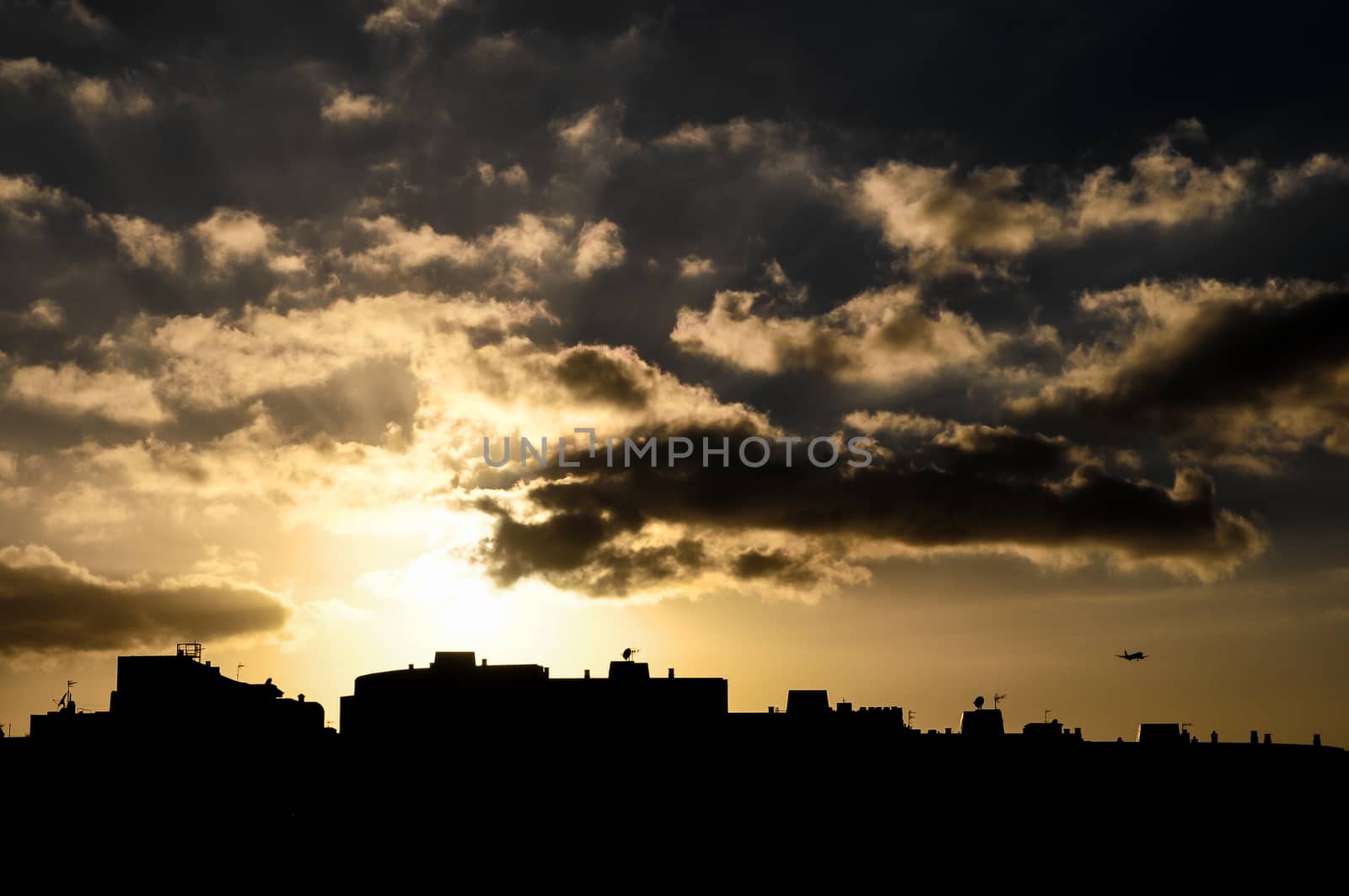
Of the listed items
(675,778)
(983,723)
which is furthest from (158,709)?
(983,723)

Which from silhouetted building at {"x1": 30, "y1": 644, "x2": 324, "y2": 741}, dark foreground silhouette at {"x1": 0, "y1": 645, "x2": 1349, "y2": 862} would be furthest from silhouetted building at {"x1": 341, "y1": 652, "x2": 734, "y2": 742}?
silhouetted building at {"x1": 30, "y1": 644, "x2": 324, "y2": 741}

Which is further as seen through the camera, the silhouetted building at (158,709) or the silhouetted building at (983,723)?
the silhouetted building at (983,723)

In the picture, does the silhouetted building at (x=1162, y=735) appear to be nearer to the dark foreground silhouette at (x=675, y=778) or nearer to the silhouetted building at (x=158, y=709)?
the dark foreground silhouette at (x=675, y=778)

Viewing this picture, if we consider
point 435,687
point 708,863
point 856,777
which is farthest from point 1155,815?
point 435,687

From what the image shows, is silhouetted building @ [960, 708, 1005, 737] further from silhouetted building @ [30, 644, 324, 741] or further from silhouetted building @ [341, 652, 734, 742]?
silhouetted building @ [30, 644, 324, 741]

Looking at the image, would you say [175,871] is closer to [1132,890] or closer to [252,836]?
[252,836]

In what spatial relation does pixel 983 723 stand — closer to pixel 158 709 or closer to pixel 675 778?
pixel 675 778

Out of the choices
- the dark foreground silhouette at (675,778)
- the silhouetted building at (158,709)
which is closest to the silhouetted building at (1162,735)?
the dark foreground silhouette at (675,778)

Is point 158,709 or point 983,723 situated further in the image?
point 983,723

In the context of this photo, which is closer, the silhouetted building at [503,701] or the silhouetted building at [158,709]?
the silhouetted building at [158,709]

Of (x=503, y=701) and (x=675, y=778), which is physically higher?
(x=503, y=701)

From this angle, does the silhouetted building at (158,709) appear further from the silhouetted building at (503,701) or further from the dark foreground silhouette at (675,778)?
the silhouetted building at (503,701)

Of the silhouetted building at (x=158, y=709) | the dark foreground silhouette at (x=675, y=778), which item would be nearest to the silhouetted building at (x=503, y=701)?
the dark foreground silhouette at (x=675, y=778)

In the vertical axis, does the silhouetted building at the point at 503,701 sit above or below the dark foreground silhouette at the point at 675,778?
above
